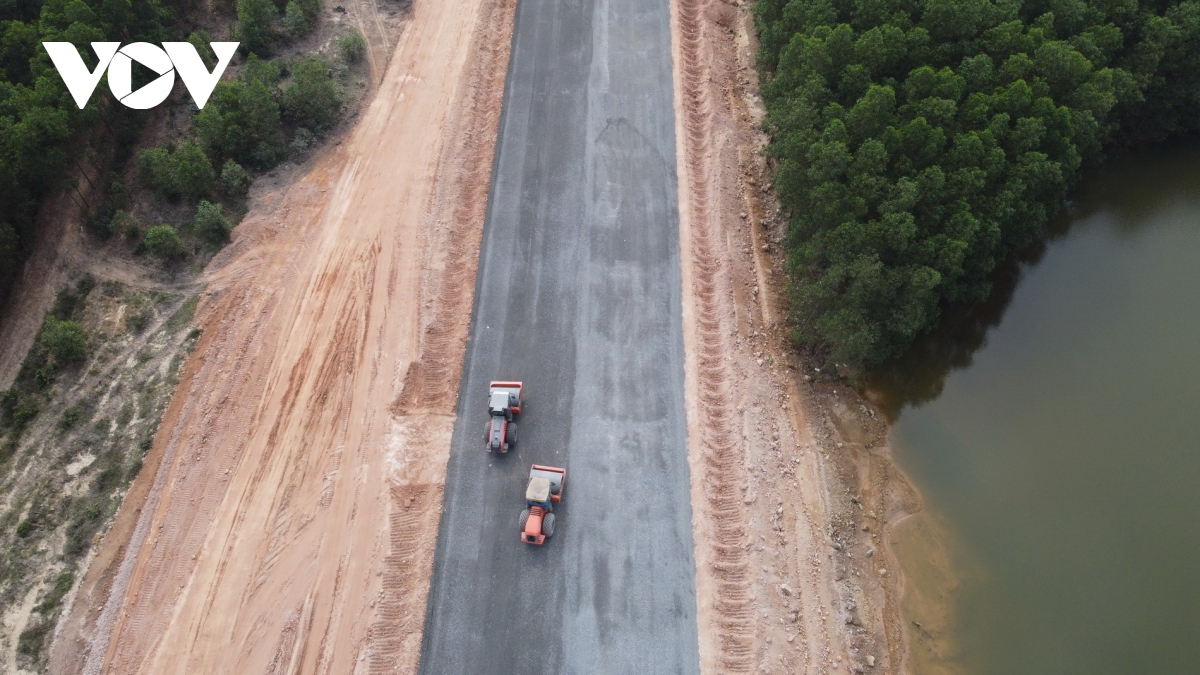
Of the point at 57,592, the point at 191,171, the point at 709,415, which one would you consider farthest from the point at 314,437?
the point at 709,415

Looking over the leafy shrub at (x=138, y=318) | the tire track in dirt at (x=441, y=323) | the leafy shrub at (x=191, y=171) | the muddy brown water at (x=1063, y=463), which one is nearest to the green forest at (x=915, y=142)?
the muddy brown water at (x=1063, y=463)

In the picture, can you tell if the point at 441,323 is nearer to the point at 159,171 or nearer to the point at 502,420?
the point at 502,420

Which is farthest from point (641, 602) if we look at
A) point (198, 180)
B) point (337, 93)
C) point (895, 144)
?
point (337, 93)

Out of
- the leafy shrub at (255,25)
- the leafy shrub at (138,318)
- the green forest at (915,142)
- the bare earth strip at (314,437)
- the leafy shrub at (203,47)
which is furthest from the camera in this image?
the leafy shrub at (255,25)

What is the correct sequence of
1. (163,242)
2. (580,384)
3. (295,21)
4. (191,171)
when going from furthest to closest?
(295,21) → (191,171) → (163,242) → (580,384)

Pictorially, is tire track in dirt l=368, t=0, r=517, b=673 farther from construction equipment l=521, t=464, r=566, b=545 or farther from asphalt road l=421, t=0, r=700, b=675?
construction equipment l=521, t=464, r=566, b=545

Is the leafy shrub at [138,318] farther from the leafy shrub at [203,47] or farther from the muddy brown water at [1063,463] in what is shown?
the muddy brown water at [1063,463]

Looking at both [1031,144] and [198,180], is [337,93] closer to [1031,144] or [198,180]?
[198,180]
